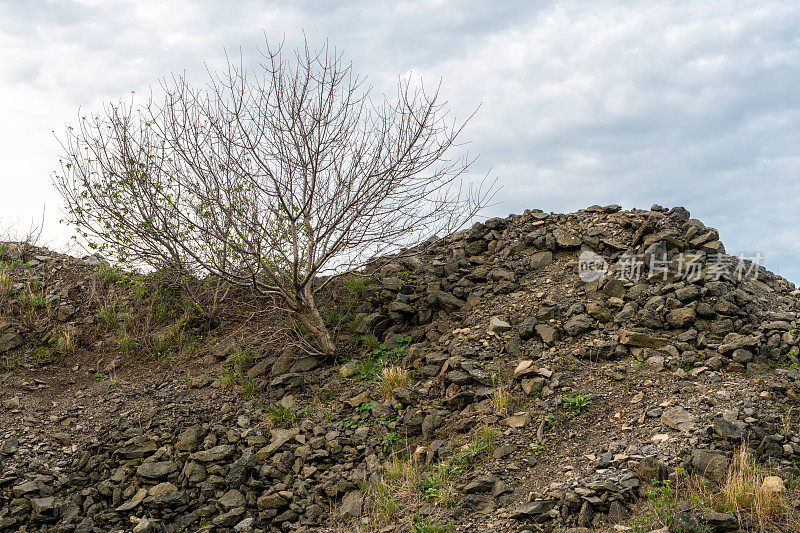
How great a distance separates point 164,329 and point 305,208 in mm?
3946

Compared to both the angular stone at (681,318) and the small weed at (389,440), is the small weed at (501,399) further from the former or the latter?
the angular stone at (681,318)

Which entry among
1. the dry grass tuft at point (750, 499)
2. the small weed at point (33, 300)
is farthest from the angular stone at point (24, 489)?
the dry grass tuft at point (750, 499)

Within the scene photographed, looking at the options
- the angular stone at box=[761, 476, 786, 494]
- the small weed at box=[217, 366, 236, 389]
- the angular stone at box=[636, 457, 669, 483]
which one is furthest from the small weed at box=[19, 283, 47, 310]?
the angular stone at box=[761, 476, 786, 494]

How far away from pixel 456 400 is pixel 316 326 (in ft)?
8.31

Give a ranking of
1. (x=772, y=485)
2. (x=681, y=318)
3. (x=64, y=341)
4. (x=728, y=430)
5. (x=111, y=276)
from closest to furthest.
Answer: (x=772, y=485), (x=728, y=430), (x=681, y=318), (x=64, y=341), (x=111, y=276)

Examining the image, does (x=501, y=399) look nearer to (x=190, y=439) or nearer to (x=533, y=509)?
(x=533, y=509)

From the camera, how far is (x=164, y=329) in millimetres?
9695

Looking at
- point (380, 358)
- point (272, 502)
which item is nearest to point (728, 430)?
point (380, 358)

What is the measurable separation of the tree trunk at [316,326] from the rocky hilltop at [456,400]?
0.76 feet

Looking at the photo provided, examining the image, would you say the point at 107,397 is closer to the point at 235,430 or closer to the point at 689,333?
the point at 235,430

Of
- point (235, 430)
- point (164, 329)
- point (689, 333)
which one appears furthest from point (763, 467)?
point (164, 329)

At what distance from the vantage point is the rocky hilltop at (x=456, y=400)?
491 centimetres

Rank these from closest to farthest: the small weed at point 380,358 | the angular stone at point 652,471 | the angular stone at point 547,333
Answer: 1. the angular stone at point 652,471
2. the angular stone at point 547,333
3. the small weed at point 380,358

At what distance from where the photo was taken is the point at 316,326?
26.4ft
